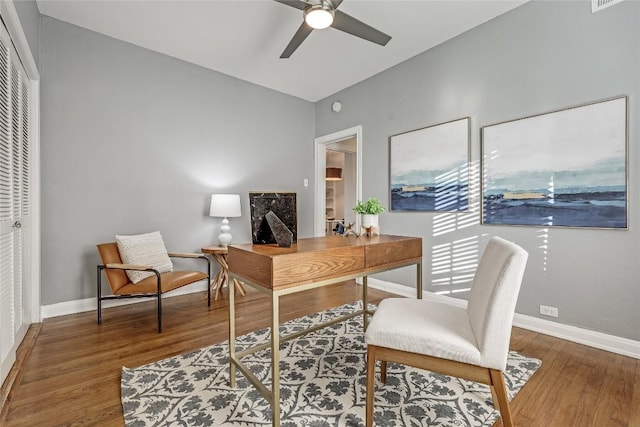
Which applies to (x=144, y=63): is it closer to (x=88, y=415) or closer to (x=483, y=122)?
(x=88, y=415)

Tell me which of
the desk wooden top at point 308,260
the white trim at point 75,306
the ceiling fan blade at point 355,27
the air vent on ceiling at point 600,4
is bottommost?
the white trim at point 75,306

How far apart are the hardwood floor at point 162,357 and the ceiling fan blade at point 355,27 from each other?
8.56 feet

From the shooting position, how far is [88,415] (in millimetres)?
1570

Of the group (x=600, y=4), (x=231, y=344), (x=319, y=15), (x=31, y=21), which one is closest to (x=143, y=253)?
(x=231, y=344)

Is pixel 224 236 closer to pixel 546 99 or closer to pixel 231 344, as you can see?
pixel 231 344

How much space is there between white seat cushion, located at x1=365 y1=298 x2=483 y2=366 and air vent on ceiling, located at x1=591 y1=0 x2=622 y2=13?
2.57 metres

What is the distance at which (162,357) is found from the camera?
2184mm

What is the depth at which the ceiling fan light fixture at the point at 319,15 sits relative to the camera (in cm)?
212

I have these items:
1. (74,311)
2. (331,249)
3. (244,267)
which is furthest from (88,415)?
(74,311)

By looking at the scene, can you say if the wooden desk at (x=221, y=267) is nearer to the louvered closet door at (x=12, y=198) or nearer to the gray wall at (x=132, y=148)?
the gray wall at (x=132, y=148)

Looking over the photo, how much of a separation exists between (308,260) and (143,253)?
2.34 meters

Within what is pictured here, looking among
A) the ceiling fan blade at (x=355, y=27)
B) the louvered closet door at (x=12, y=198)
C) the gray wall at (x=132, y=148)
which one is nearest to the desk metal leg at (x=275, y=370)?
the louvered closet door at (x=12, y=198)

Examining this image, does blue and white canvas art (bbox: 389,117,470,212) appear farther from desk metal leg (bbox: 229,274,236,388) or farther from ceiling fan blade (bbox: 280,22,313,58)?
desk metal leg (bbox: 229,274,236,388)

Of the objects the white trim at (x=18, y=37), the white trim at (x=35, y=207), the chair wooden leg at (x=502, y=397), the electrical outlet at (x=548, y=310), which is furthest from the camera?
the white trim at (x=35, y=207)
